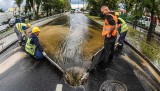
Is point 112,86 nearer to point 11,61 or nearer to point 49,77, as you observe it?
point 49,77

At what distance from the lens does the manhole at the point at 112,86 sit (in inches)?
347

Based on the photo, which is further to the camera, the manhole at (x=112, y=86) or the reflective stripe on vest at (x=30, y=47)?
the reflective stripe on vest at (x=30, y=47)

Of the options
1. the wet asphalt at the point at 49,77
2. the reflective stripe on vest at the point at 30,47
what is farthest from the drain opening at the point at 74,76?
the reflective stripe on vest at the point at 30,47

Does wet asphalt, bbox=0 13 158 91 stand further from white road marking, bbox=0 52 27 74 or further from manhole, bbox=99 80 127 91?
white road marking, bbox=0 52 27 74

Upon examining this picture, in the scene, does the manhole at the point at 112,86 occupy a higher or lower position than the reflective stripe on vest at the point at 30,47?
lower

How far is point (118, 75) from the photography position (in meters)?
10.2

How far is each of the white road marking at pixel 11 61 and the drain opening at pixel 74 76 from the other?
282 cm

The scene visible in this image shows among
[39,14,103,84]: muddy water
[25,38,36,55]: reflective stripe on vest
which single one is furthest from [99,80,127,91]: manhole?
[25,38,36,55]: reflective stripe on vest

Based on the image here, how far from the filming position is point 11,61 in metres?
12.0

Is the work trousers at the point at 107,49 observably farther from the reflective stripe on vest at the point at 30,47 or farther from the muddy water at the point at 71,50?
the reflective stripe on vest at the point at 30,47

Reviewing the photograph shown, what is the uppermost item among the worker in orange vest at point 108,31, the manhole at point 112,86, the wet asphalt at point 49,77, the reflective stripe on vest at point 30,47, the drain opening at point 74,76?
the worker in orange vest at point 108,31

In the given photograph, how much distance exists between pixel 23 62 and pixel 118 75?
14.1ft

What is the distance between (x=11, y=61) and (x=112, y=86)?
5300 mm

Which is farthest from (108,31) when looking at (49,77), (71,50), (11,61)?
(11,61)
